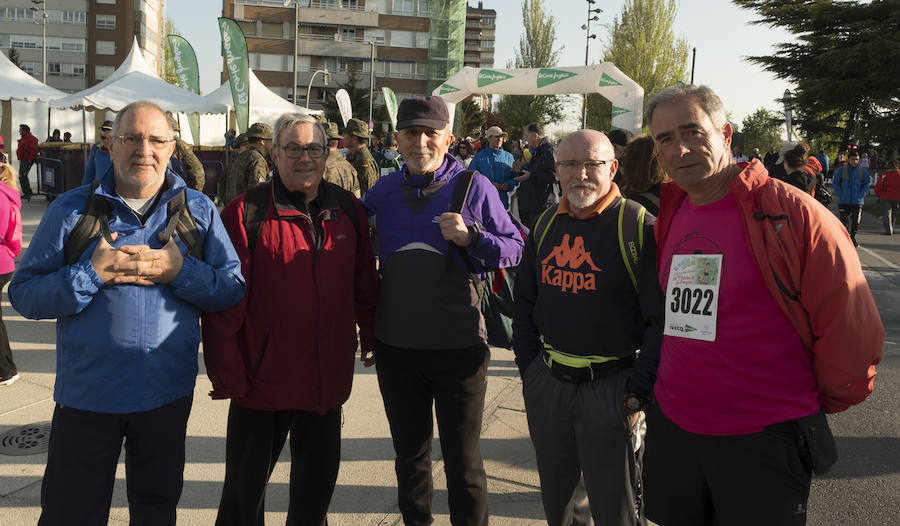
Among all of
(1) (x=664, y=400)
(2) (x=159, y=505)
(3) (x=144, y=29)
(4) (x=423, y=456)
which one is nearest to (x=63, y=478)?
(2) (x=159, y=505)

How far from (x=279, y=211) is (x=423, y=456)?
1.28 m

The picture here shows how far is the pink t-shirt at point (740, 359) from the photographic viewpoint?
1979mm

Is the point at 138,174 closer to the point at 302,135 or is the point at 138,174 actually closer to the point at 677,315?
the point at 302,135

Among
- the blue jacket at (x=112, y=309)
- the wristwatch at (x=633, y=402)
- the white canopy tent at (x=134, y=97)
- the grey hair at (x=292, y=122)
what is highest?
the white canopy tent at (x=134, y=97)

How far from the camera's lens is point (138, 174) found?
2424 mm

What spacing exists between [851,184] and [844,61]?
755 inches

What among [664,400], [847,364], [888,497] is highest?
[847,364]

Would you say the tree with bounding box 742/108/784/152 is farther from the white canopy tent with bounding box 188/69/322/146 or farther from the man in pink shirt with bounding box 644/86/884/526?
the man in pink shirt with bounding box 644/86/884/526

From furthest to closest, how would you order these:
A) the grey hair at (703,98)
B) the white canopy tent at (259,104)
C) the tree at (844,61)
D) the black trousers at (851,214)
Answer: the tree at (844,61) < the white canopy tent at (259,104) < the black trousers at (851,214) < the grey hair at (703,98)

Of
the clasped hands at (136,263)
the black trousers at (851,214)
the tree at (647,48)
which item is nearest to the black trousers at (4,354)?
the clasped hands at (136,263)

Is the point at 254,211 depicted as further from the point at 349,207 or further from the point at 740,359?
the point at 740,359

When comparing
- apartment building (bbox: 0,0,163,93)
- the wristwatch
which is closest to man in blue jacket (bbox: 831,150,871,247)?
the wristwatch

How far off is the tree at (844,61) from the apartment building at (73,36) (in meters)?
70.1

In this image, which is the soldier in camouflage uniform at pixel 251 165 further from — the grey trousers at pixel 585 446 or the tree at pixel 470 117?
the tree at pixel 470 117
